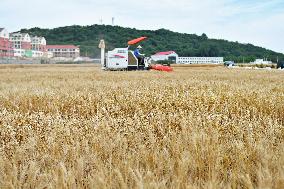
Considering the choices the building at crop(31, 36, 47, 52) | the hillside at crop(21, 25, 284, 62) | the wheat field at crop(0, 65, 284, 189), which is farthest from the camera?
the hillside at crop(21, 25, 284, 62)

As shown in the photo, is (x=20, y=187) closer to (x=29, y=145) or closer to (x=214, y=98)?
(x=29, y=145)

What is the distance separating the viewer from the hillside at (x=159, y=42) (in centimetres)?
15575

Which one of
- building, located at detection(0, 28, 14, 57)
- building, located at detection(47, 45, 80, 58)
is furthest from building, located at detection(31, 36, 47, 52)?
building, located at detection(0, 28, 14, 57)

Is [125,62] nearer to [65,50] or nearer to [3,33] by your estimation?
[3,33]

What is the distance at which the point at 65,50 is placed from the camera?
165125mm

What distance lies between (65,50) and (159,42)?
44.2 m

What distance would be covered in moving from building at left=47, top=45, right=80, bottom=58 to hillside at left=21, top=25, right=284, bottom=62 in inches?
143

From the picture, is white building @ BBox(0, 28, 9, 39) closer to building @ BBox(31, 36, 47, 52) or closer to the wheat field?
building @ BBox(31, 36, 47, 52)

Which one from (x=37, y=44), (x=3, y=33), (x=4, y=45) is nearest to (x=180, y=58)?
(x=37, y=44)

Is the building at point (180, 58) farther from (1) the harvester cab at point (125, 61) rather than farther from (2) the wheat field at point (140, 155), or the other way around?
(2) the wheat field at point (140, 155)

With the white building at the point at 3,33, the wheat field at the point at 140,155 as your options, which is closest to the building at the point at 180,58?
the white building at the point at 3,33

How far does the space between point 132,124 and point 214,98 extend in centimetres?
292

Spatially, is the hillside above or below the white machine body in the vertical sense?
above

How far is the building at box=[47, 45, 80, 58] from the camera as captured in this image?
531 ft
